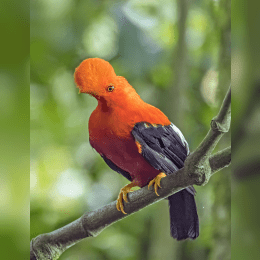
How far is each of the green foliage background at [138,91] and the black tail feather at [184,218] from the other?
0.03m

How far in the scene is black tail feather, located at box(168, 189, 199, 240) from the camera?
126 cm

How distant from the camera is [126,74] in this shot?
1257 millimetres

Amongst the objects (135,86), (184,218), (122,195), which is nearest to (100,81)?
(135,86)

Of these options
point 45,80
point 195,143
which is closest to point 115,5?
point 45,80

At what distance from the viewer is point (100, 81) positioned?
1131mm

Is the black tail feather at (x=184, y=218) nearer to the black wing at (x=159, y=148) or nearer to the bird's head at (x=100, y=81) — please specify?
the black wing at (x=159, y=148)

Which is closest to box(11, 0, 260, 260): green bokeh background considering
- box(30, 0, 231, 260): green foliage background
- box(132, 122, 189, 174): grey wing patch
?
box(30, 0, 231, 260): green foliage background

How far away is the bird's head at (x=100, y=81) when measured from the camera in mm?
1123

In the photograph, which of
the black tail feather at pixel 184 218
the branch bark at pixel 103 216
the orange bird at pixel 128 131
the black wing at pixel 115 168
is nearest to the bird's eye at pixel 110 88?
the orange bird at pixel 128 131

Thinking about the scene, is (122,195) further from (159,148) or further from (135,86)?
(135,86)

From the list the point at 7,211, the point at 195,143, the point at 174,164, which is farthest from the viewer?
the point at 195,143

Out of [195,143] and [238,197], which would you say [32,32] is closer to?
[195,143]

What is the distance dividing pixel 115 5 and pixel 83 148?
0.56 m

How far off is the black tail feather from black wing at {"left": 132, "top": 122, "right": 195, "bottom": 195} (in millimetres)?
174
